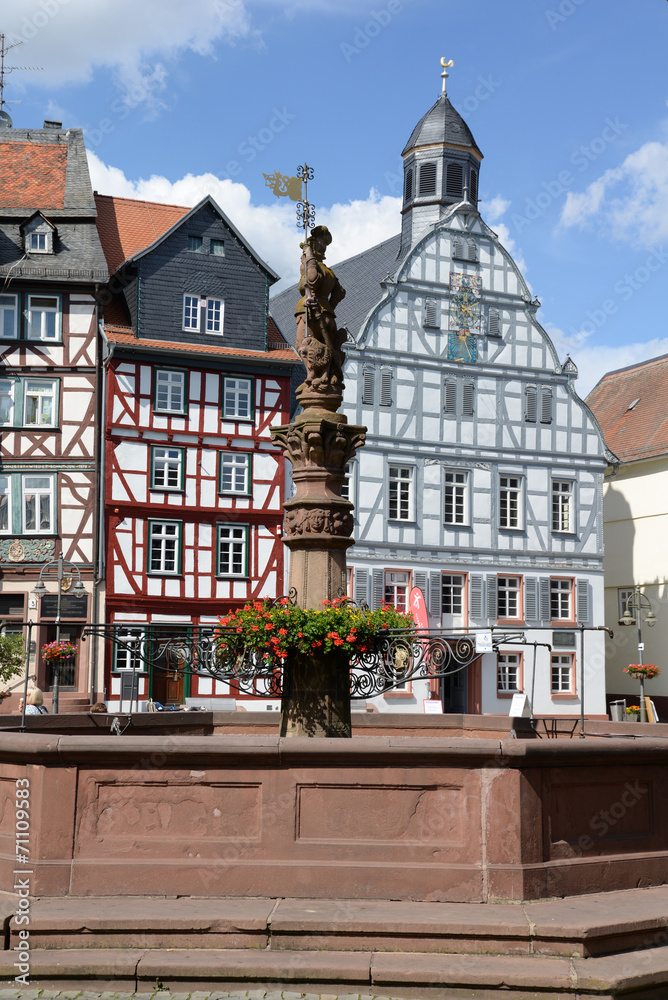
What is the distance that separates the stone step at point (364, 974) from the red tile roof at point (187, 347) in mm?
24176

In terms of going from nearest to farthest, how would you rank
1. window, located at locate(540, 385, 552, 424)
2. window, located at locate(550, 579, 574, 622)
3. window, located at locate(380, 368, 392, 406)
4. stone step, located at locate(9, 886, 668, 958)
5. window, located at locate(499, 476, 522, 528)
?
stone step, located at locate(9, 886, 668, 958), window, located at locate(380, 368, 392, 406), window, located at locate(499, 476, 522, 528), window, located at locate(550, 579, 574, 622), window, located at locate(540, 385, 552, 424)

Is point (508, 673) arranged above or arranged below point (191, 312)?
below

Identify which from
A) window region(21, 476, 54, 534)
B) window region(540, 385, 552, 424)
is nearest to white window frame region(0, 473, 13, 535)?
window region(21, 476, 54, 534)

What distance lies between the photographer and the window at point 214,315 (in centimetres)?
3117

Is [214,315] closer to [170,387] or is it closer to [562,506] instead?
[170,387]

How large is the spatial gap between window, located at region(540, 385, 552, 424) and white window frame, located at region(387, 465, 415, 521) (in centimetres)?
464

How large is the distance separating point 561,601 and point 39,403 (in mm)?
15967

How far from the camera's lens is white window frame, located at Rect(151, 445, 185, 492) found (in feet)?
97.0

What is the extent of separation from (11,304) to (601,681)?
768 inches

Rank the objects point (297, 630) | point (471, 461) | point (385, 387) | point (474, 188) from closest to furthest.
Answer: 1. point (297, 630)
2. point (385, 387)
3. point (471, 461)
4. point (474, 188)

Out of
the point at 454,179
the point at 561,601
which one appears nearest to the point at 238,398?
the point at 454,179

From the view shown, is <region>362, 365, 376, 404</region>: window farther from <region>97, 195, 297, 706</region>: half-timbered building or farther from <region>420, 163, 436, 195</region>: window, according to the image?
<region>420, 163, 436, 195</region>: window

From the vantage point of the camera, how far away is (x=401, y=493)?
105 ft

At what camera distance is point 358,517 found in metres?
31.4
